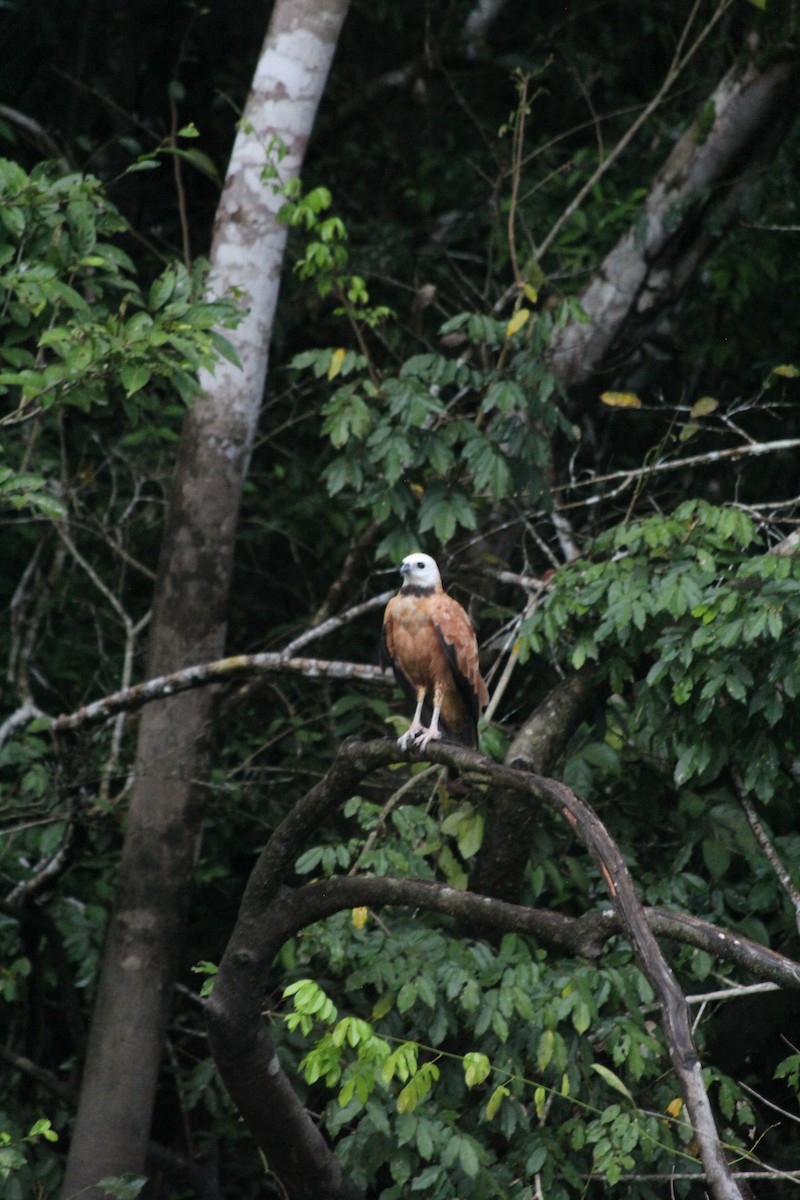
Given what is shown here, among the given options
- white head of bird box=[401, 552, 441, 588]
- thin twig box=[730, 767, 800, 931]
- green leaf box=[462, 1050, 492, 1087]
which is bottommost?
green leaf box=[462, 1050, 492, 1087]

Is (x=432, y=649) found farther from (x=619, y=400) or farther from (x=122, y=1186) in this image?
(x=122, y=1186)

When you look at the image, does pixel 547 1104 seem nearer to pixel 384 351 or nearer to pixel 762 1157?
pixel 762 1157

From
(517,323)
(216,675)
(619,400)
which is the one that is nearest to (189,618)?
(216,675)

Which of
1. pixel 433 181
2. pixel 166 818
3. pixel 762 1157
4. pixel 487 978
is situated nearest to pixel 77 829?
pixel 166 818

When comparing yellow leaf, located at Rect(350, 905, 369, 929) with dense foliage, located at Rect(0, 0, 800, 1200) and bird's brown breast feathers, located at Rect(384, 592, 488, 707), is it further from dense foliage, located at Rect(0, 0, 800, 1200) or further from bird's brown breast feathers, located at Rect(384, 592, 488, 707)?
bird's brown breast feathers, located at Rect(384, 592, 488, 707)

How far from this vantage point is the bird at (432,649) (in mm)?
4426

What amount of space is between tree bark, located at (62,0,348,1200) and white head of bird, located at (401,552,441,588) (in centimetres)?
112

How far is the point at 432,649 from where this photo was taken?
14.6ft

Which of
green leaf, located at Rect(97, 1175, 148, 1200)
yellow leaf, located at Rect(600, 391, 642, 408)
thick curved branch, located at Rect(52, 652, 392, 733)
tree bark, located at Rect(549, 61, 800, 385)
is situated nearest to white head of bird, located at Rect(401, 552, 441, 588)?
thick curved branch, located at Rect(52, 652, 392, 733)

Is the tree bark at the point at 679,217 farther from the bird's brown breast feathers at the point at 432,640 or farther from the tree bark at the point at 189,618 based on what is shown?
the bird's brown breast feathers at the point at 432,640

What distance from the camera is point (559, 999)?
408cm

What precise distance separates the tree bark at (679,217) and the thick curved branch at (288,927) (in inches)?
113

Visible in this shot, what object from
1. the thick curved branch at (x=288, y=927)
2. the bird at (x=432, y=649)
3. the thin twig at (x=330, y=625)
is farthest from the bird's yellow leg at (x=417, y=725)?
the thin twig at (x=330, y=625)

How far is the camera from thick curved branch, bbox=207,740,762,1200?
10.3 feet
